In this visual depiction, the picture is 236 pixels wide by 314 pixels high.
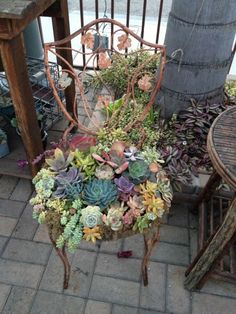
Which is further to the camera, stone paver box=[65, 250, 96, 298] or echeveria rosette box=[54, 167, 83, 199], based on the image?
stone paver box=[65, 250, 96, 298]

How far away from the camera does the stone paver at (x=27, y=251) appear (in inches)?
77.5

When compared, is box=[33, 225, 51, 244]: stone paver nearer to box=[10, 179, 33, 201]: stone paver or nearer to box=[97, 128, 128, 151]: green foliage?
box=[10, 179, 33, 201]: stone paver

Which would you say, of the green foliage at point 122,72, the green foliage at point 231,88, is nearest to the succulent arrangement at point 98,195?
the green foliage at point 122,72

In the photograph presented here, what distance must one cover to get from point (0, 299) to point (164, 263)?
100 centimetres

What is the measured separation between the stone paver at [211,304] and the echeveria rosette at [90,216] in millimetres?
919

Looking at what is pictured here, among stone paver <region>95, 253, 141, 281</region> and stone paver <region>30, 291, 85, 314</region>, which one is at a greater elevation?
stone paver <region>95, 253, 141, 281</region>

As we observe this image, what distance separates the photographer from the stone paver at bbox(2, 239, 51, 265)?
1970 millimetres

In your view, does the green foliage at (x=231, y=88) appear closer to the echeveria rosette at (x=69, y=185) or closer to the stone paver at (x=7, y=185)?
the echeveria rosette at (x=69, y=185)

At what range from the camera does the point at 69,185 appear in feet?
4.51

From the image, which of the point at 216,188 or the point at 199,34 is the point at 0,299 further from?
the point at 199,34

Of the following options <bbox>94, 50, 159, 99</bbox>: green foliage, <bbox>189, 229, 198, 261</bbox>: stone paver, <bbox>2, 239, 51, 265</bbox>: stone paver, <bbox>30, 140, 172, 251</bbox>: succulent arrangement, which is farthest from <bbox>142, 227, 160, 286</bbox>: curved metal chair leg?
<bbox>94, 50, 159, 99</bbox>: green foliage

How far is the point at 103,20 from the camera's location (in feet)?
4.63

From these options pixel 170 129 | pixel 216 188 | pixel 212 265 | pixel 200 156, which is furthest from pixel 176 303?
pixel 170 129

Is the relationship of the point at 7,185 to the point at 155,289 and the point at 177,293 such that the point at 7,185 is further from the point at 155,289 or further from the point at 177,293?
the point at 177,293
